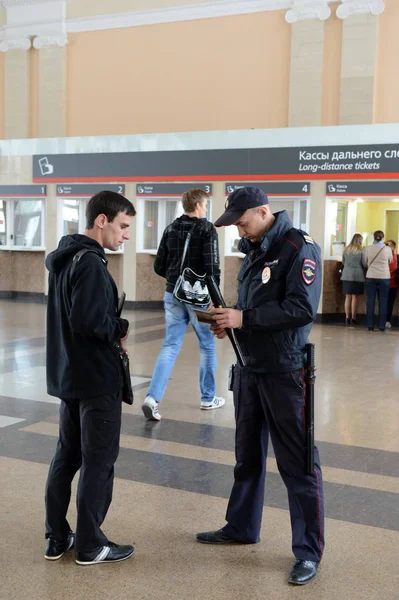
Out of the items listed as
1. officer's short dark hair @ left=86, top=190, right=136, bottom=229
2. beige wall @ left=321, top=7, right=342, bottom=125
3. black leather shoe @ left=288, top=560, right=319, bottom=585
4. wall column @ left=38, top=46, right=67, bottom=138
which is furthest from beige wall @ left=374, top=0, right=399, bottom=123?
black leather shoe @ left=288, top=560, right=319, bottom=585

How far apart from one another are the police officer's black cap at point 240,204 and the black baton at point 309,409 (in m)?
0.68

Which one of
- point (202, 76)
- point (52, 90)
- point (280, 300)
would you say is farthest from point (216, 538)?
point (52, 90)

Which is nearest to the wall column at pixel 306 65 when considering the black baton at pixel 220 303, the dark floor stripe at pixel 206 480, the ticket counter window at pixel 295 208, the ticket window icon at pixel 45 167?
the ticket counter window at pixel 295 208

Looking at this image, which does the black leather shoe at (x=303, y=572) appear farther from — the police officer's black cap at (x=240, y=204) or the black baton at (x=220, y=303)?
the police officer's black cap at (x=240, y=204)

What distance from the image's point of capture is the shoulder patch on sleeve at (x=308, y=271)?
3.12m

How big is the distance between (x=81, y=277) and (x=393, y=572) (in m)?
1.94

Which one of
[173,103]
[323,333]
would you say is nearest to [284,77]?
[173,103]

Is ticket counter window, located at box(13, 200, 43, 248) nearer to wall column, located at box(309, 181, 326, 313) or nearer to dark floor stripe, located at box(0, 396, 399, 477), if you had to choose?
wall column, located at box(309, 181, 326, 313)

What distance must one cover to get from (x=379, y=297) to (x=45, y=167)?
807 centimetres

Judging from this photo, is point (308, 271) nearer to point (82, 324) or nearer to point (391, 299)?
point (82, 324)

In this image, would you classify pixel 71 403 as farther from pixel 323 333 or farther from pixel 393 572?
pixel 323 333

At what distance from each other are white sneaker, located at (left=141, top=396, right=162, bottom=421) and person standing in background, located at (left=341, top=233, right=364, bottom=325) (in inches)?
302

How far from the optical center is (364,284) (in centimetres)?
1304

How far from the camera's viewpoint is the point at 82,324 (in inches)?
119
